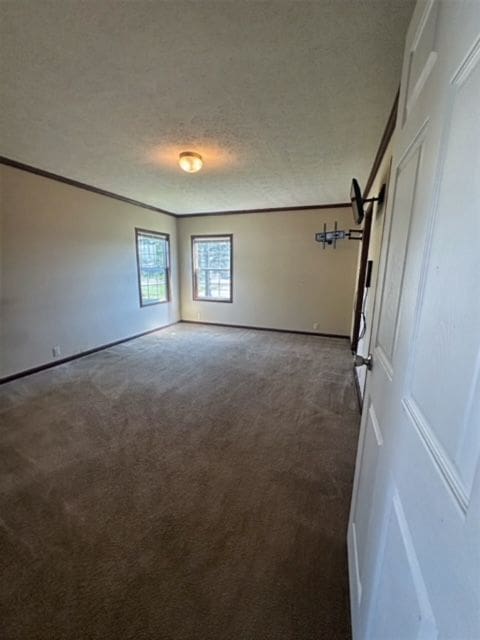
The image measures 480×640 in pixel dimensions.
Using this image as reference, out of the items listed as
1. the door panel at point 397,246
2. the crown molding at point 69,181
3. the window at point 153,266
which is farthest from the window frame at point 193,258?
the door panel at point 397,246

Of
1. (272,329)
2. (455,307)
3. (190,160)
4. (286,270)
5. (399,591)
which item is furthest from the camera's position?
(272,329)

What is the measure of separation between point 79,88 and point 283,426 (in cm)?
287

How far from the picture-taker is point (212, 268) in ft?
20.5

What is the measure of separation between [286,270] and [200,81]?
400 centimetres

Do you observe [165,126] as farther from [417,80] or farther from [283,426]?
[283,426]

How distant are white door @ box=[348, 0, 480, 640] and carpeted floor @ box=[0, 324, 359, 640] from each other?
0.45 metres

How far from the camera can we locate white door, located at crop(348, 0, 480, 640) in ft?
1.42

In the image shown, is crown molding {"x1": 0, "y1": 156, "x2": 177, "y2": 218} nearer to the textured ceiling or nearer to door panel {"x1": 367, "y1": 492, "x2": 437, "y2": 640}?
the textured ceiling

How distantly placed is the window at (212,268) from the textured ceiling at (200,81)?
9.43ft

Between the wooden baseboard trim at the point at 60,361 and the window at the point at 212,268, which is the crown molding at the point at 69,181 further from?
the wooden baseboard trim at the point at 60,361

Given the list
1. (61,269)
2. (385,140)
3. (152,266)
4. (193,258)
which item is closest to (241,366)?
(61,269)

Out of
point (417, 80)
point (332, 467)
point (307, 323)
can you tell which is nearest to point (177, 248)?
point (307, 323)

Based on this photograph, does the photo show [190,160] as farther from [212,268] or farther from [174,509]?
[212,268]

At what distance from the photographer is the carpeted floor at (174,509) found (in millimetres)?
1166
